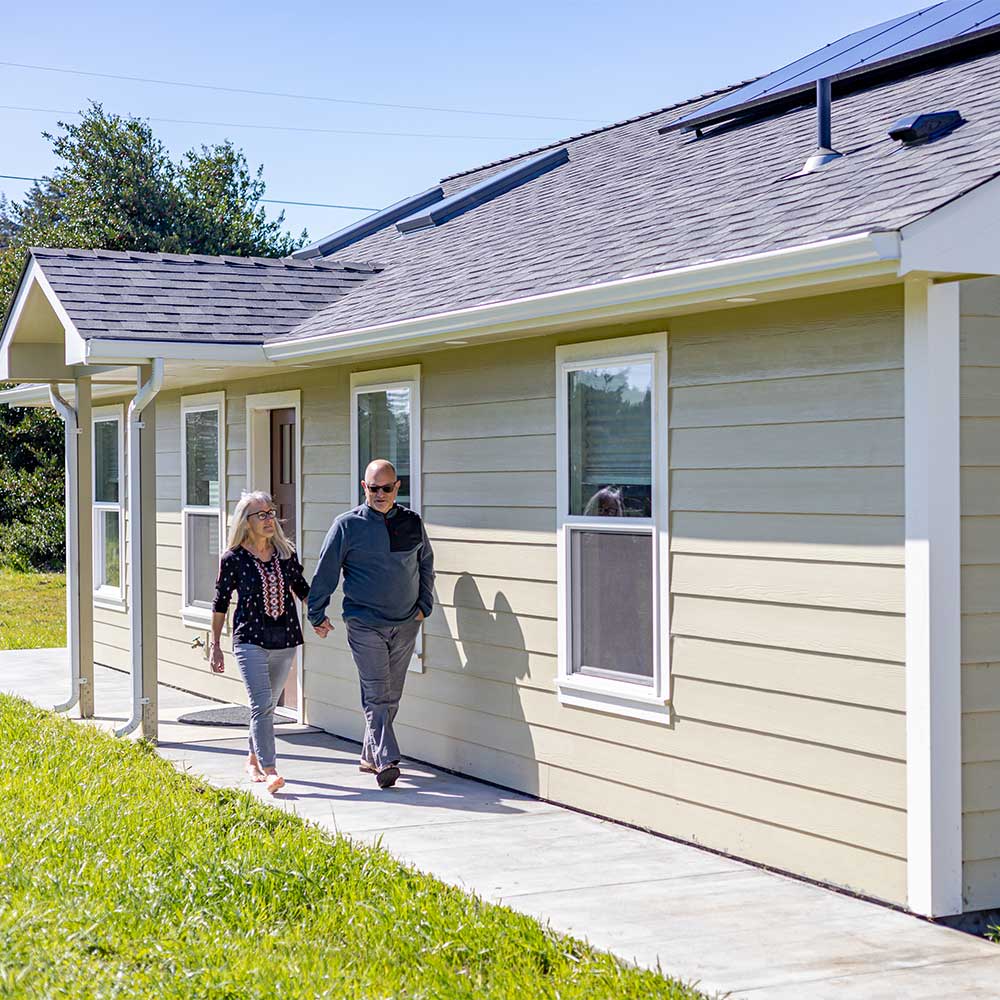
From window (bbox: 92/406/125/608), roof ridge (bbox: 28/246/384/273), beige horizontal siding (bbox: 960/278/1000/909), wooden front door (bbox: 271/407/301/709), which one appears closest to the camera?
beige horizontal siding (bbox: 960/278/1000/909)

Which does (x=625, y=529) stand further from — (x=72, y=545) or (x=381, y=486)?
(x=72, y=545)

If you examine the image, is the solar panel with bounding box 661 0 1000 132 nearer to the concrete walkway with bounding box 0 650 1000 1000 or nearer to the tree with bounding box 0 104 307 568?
the concrete walkway with bounding box 0 650 1000 1000

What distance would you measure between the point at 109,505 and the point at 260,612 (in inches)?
260

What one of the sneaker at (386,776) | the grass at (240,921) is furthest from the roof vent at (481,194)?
the grass at (240,921)

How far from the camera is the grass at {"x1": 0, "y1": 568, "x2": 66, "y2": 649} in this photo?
16922 mm

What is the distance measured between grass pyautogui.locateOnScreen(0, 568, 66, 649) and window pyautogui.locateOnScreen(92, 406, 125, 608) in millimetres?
1844

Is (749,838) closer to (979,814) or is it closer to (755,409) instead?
(979,814)

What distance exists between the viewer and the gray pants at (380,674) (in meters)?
8.56

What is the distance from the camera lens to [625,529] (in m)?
7.46

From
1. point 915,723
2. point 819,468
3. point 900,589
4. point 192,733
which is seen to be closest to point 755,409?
point 819,468

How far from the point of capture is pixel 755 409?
260 inches

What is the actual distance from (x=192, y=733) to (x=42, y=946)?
16.9ft

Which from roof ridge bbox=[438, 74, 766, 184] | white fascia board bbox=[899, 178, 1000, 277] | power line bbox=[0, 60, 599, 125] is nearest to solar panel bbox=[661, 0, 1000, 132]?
roof ridge bbox=[438, 74, 766, 184]

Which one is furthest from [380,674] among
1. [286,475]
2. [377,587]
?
[286,475]
